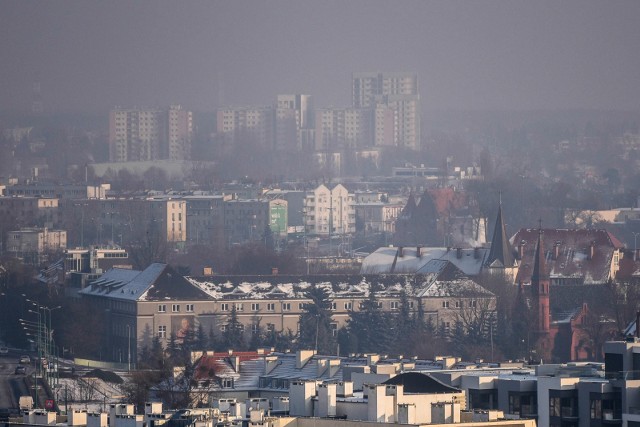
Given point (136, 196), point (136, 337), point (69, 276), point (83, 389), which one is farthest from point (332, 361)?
point (136, 196)

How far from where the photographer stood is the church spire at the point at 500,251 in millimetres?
98188

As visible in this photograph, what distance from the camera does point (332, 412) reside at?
108 feet

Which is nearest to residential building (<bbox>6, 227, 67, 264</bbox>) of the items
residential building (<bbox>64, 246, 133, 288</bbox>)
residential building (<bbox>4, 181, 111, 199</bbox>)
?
residential building (<bbox>64, 246, 133, 288</bbox>)

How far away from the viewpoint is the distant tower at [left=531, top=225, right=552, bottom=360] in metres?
77.5

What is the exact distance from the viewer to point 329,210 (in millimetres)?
159250

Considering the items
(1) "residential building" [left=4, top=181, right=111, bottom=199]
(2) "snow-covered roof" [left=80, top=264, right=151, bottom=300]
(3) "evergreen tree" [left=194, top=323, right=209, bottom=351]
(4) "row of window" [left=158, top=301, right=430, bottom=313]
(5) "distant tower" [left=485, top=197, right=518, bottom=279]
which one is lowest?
(3) "evergreen tree" [left=194, top=323, right=209, bottom=351]

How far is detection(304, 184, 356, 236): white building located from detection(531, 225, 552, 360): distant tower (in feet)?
222

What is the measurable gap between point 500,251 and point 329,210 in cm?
6056

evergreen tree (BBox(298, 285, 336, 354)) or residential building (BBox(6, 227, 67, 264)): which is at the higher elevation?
residential building (BBox(6, 227, 67, 264))

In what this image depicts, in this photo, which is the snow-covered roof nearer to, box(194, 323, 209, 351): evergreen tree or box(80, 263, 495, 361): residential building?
box(80, 263, 495, 361): residential building

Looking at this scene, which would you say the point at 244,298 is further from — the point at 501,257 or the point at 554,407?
the point at 554,407

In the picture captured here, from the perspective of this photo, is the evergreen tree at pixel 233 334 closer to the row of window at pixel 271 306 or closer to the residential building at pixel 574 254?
the row of window at pixel 271 306

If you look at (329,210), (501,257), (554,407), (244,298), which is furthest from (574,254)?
(554,407)

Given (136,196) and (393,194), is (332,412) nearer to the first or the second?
(136,196)
